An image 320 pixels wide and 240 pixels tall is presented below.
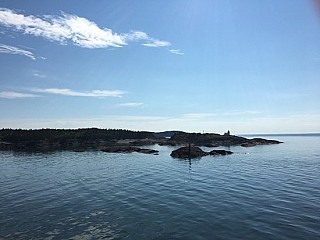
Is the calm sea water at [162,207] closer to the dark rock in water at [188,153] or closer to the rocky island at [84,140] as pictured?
the dark rock in water at [188,153]

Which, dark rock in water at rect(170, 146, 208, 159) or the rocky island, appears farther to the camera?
the rocky island

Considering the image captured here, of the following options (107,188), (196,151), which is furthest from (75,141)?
(107,188)

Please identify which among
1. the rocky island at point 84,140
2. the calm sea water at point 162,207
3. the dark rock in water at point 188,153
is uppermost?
the rocky island at point 84,140

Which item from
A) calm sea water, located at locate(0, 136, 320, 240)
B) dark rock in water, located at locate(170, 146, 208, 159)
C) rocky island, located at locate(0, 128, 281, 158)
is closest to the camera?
calm sea water, located at locate(0, 136, 320, 240)

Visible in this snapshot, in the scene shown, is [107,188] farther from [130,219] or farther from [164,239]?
[164,239]

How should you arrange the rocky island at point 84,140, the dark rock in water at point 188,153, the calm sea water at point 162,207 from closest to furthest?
1. the calm sea water at point 162,207
2. the dark rock in water at point 188,153
3. the rocky island at point 84,140

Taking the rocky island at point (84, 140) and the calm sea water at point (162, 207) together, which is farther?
the rocky island at point (84, 140)

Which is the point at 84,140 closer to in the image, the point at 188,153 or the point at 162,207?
the point at 188,153

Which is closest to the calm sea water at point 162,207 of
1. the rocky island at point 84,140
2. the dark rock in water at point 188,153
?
the dark rock in water at point 188,153

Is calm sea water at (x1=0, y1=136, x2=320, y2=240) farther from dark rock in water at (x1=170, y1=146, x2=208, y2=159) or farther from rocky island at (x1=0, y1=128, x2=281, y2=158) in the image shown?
rocky island at (x1=0, y1=128, x2=281, y2=158)

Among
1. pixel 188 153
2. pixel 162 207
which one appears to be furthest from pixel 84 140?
pixel 162 207

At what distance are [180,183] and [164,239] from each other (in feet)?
77.0

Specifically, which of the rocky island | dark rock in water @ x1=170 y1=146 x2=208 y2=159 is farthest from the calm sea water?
the rocky island

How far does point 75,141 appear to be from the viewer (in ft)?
554
